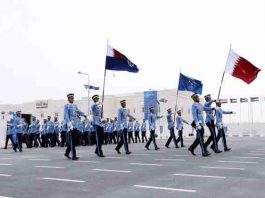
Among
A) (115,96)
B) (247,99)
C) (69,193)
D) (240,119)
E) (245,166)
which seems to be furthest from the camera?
(115,96)

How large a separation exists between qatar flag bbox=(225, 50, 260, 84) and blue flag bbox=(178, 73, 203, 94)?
7.49 meters

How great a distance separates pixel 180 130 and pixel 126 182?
45.1 ft

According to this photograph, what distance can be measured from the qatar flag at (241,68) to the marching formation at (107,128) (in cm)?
197

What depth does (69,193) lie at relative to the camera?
6.49 metres

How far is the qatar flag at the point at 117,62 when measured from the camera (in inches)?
669

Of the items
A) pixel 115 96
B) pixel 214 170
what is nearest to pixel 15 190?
pixel 214 170

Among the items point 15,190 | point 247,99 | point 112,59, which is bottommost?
point 15,190

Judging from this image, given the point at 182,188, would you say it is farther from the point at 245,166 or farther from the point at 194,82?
the point at 194,82

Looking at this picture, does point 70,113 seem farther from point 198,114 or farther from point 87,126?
point 87,126

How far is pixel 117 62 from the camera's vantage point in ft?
56.3

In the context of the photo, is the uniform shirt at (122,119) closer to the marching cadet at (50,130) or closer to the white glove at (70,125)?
the white glove at (70,125)

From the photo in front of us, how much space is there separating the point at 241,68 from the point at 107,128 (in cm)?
1686

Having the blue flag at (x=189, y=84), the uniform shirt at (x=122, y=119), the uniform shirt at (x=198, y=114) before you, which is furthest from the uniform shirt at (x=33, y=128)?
the uniform shirt at (x=198, y=114)

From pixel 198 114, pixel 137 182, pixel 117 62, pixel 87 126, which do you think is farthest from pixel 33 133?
pixel 137 182
